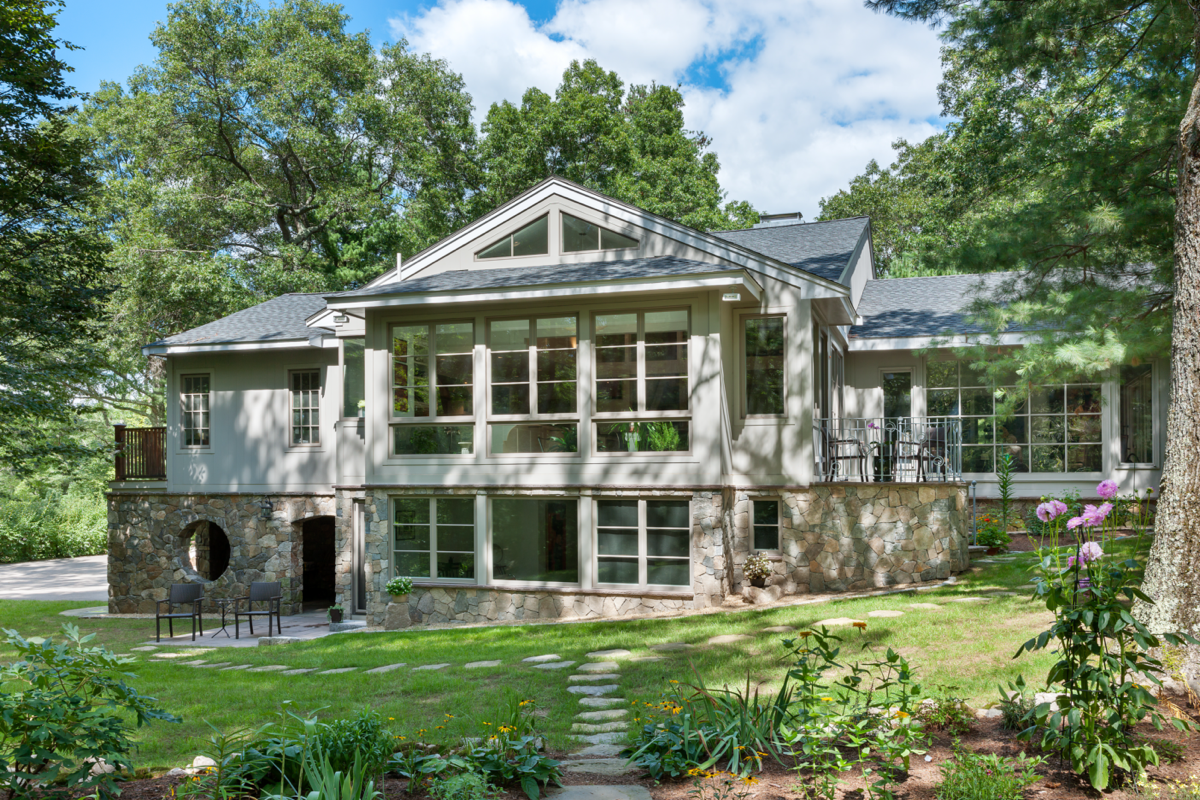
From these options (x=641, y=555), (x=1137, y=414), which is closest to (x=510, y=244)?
(x=641, y=555)

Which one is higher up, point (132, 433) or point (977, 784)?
point (132, 433)

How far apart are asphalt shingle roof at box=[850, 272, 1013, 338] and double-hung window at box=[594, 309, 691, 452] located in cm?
469

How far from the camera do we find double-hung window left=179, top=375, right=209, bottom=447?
644 inches

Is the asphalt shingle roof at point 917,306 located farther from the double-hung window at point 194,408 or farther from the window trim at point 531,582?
the double-hung window at point 194,408

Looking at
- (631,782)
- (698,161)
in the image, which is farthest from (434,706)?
(698,161)

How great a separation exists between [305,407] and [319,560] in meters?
3.61

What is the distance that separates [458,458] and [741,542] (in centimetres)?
410

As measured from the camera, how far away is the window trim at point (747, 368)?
11242mm

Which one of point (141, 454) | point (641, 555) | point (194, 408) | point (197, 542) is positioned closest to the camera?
point (641, 555)

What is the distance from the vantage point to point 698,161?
3191cm

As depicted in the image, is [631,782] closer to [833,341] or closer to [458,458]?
[458,458]

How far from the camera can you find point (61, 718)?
3.23 metres

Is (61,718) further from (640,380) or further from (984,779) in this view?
(640,380)

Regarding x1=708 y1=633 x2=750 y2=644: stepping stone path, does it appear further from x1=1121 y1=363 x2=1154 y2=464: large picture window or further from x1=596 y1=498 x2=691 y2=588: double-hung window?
x1=1121 y1=363 x2=1154 y2=464: large picture window
